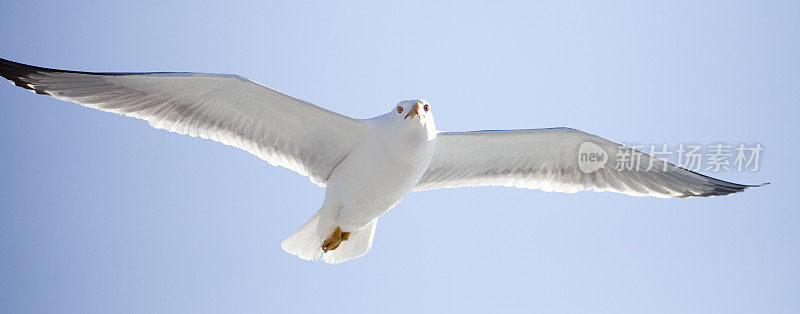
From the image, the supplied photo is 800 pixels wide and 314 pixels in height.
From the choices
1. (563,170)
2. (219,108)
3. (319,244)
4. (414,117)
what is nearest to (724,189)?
(563,170)

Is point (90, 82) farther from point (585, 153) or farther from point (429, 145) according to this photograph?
point (585, 153)

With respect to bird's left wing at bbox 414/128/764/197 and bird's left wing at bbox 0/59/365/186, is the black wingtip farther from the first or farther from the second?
bird's left wing at bbox 0/59/365/186

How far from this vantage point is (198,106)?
7.45m

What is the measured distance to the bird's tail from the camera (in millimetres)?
7891

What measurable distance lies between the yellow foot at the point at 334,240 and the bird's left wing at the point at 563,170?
0.75 meters

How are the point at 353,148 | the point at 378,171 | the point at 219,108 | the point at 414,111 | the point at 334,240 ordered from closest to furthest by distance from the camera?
the point at 414,111
the point at 378,171
the point at 219,108
the point at 353,148
the point at 334,240

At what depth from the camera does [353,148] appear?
7.64m

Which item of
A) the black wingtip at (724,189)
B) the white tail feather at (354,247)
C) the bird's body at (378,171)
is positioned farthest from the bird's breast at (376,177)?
the black wingtip at (724,189)

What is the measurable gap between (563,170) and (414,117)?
1.96 meters

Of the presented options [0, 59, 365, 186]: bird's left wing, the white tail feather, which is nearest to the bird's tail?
the white tail feather

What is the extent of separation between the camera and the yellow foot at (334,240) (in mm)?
7758

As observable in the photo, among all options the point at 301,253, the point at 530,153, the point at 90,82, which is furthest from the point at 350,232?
the point at 90,82

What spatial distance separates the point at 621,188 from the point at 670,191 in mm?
409

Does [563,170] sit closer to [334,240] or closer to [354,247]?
[354,247]
